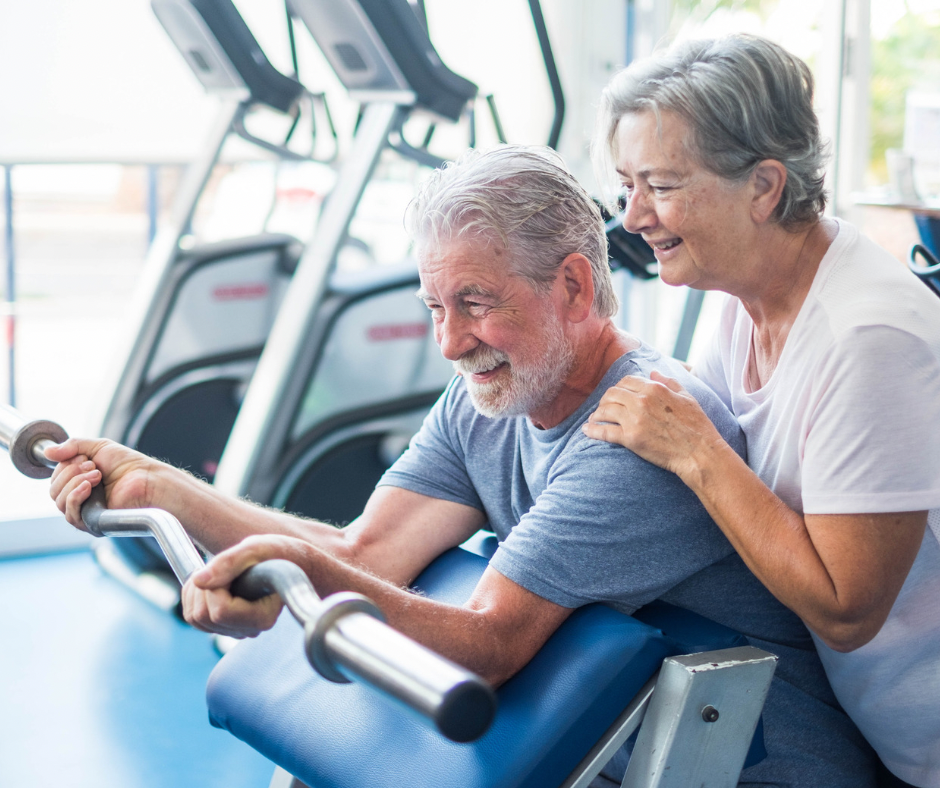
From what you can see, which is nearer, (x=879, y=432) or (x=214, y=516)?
(x=879, y=432)

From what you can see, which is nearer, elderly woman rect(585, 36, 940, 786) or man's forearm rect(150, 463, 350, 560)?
elderly woman rect(585, 36, 940, 786)

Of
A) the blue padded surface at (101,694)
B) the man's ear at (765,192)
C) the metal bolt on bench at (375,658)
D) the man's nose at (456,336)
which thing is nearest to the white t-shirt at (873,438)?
the man's ear at (765,192)

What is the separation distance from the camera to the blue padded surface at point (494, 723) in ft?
3.75

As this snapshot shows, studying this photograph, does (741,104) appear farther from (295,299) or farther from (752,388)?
(295,299)

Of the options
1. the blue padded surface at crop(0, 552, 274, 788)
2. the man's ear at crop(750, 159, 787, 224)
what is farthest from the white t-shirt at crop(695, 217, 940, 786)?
the blue padded surface at crop(0, 552, 274, 788)

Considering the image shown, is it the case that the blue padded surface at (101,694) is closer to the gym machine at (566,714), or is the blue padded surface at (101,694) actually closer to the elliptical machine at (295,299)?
the elliptical machine at (295,299)

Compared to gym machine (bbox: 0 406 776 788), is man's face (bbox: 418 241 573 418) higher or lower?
higher

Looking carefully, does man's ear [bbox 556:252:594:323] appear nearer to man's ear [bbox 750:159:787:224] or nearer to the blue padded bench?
man's ear [bbox 750:159:787:224]

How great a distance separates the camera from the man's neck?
1.48 metres

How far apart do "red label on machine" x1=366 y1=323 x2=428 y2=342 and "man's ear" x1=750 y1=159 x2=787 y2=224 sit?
190 cm

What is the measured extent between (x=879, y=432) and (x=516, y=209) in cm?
57

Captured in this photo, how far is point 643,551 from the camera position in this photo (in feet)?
4.24

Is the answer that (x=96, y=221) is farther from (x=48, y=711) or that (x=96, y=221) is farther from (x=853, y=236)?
(x=853, y=236)

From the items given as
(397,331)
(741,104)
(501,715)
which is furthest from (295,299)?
(501,715)
